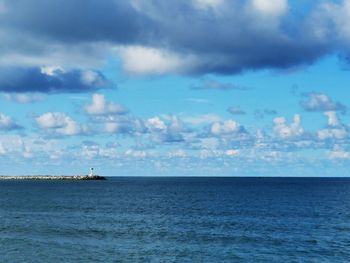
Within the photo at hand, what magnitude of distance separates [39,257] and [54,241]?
9192mm

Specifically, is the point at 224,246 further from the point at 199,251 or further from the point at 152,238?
the point at 152,238

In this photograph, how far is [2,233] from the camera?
65.9 m

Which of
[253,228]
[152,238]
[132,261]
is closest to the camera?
[132,261]

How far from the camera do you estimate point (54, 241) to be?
194ft

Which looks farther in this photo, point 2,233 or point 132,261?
point 2,233

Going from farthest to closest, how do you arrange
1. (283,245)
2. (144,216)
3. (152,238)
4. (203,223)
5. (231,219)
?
1. (144,216)
2. (231,219)
3. (203,223)
4. (152,238)
5. (283,245)

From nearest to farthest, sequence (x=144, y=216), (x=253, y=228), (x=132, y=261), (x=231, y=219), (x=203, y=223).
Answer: (x=132, y=261) → (x=253, y=228) → (x=203, y=223) → (x=231, y=219) → (x=144, y=216)

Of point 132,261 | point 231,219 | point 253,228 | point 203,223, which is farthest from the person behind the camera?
point 231,219

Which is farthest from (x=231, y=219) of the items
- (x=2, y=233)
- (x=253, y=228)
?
(x=2, y=233)

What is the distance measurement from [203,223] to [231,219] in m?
7.69

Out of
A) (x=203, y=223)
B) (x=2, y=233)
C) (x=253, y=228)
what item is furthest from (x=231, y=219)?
(x=2, y=233)

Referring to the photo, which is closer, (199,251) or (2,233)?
(199,251)

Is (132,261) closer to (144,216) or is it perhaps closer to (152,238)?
(152,238)

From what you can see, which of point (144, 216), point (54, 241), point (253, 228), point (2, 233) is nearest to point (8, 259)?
point (54, 241)
